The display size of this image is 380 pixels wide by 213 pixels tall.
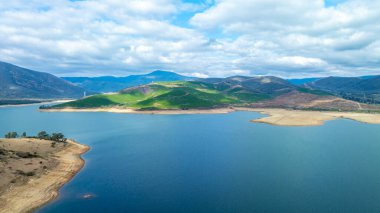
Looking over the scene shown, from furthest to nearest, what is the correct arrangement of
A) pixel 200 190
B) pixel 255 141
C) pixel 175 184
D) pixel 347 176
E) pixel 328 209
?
pixel 255 141, pixel 347 176, pixel 175 184, pixel 200 190, pixel 328 209

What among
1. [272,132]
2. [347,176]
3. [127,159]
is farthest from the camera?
[272,132]

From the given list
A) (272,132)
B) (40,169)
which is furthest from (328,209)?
(272,132)

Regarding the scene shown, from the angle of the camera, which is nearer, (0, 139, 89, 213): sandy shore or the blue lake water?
(0, 139, 89, 213): sandy shore

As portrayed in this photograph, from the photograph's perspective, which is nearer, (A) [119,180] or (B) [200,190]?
(B) [200,190]

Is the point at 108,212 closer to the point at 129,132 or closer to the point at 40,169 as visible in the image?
the point at 40,169

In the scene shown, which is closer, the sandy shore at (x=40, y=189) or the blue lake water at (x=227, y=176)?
the sandy shore at (x=40, y=189)
